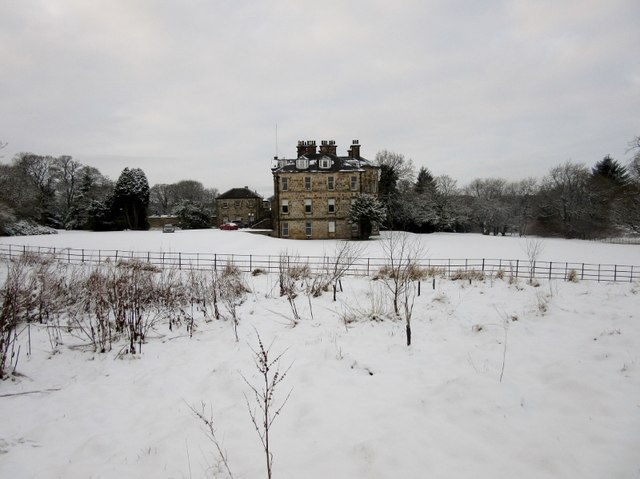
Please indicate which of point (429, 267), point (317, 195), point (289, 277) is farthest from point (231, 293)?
point (317, 195)

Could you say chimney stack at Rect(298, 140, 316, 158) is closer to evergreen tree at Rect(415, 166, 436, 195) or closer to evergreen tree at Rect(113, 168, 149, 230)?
evergreen tree at Rect(415, 166, 436, 195)

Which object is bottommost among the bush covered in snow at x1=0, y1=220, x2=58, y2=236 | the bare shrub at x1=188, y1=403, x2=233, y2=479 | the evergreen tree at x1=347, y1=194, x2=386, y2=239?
the bare shrub at x1=188, y1=403, x2=233, y2=479

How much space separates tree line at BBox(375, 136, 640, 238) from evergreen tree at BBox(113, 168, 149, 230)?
1493 inches

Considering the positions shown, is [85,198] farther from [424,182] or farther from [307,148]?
[424,182]

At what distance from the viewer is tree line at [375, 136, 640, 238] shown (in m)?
42.5

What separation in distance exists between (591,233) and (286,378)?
55.3 meters

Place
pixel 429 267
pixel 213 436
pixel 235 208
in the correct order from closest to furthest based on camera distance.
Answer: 1. pixel 213 436
2. pixel 429 267
3. pixel 235 208

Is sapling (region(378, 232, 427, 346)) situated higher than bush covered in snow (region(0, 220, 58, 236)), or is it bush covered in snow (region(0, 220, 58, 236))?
bush covered in snow (region(0, 220, 58, 236))

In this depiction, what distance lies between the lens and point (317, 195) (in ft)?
128

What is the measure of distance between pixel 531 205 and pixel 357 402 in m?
63.0

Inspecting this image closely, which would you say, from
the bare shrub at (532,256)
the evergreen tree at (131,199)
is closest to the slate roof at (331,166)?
the bare shrub at (532,256)

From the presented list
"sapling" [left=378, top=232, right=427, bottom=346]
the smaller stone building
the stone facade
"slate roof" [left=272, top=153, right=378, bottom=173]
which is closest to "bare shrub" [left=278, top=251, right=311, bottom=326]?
"sapling" [left=378, top=232, right=427, bottom=346]

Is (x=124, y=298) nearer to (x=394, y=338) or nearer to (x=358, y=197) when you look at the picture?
(x=394, y=338)

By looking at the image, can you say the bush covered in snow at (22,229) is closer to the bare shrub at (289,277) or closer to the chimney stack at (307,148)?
the chimney stack at (307,148)
